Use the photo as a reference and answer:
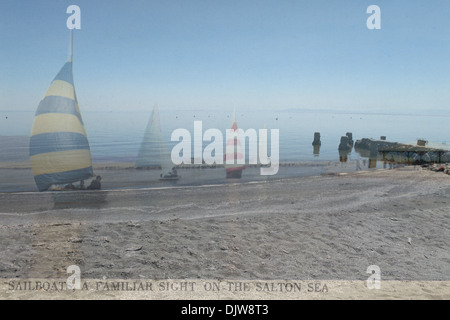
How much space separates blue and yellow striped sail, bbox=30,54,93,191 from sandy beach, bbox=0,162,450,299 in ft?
19.1

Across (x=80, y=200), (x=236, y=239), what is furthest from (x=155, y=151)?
(x=236, y=239)

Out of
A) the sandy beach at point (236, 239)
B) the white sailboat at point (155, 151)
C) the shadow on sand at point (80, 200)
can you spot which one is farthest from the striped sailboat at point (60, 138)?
the white sailboat at point (155, 151)

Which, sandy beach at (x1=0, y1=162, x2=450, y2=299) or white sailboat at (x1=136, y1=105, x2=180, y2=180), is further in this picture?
white sailboat at (x1=136, y1=105, x2=180, y2=180)

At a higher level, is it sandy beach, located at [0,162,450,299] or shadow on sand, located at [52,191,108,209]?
shadow on sand, located at [52,191,108,209]

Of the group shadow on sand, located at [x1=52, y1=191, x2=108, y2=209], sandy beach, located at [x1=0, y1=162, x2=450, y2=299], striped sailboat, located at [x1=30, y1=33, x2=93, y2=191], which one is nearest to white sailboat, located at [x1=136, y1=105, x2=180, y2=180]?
striped sailboat, located at [x1=30, y1=33, x2=93, y2=191]

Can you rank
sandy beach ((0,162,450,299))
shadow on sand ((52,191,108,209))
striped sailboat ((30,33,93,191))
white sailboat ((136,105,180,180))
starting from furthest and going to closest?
white sailboat ((136,105,180,180)) < striped sailboat ((30,33,93,191)) < shadow on sand ((52,191,108,209)) < sandy beach ((0,162,450,299))

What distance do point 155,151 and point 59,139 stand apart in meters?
11.7

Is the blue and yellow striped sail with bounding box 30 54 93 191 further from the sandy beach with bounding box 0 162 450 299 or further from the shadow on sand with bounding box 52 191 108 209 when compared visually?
the sandy beach with bounding box 0 162 450 299

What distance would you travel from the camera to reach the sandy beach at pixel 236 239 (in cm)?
918

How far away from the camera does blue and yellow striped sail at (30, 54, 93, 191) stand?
25.8m

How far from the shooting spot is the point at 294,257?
35.2ft

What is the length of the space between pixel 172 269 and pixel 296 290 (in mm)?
3287

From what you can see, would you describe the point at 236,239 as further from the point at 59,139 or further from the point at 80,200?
the point at 59,139
